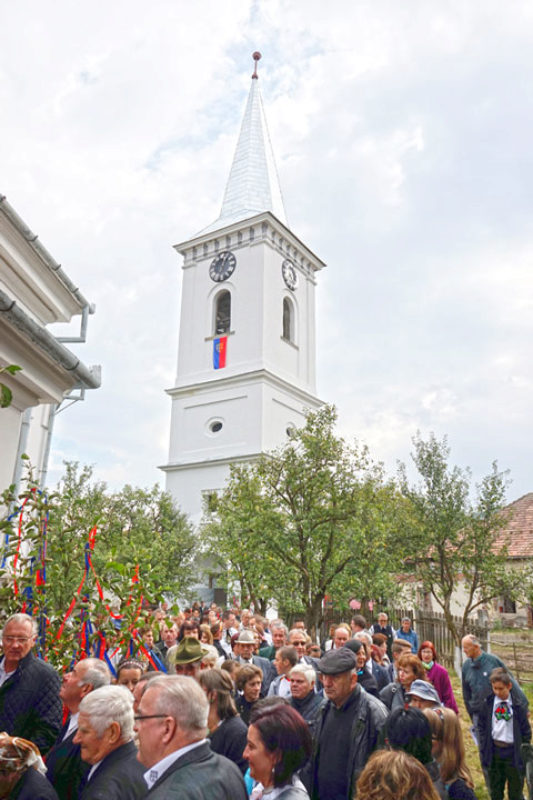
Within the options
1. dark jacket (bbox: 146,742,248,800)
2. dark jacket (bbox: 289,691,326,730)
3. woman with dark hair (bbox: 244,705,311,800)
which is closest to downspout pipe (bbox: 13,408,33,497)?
dark jacket (bbox: 289,691,326,730)

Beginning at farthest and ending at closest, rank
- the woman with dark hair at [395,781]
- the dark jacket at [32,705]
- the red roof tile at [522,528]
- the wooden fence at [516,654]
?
the red roof tile at [522,528]
the wooden fence at [516,654]
the dark jacket at [32,705]
the woman with dark hair at [395,781]

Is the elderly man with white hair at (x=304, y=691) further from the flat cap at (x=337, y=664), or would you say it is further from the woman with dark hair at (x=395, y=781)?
the woman with dark hair at (x=395, y=781)

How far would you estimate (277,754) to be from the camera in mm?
3359

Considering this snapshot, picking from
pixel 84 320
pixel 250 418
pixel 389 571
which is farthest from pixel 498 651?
pixel 84 320

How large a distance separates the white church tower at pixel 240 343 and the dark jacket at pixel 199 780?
94.4 ft

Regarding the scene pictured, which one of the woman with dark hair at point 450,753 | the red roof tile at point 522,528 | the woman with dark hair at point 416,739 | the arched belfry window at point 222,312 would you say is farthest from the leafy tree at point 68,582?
the arched belfry window at point 222,312

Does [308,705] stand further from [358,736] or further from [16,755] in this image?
[16,755]

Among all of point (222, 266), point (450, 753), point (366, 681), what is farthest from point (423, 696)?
point (222, 266)

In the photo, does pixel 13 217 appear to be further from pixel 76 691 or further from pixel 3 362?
pixel 76 691

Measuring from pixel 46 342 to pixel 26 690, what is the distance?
122 inches

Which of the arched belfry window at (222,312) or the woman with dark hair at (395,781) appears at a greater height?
the arched belfry window at (222,312)

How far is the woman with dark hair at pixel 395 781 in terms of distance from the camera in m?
Answer: 2.76

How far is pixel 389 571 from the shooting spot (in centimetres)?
1822

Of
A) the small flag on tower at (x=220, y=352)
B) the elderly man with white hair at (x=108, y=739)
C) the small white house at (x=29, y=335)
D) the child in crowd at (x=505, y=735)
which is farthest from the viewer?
the small flag on tower at (x=220, y=352)
